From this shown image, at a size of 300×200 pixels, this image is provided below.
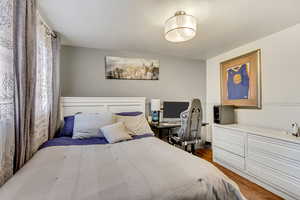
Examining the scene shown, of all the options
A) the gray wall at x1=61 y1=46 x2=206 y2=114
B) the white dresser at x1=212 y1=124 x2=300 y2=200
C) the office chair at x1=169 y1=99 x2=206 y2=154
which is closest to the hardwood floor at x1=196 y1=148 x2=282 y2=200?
the white dresser at x1=212 y1=124 x2=300 y2=200

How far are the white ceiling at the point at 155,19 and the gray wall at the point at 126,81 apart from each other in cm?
30

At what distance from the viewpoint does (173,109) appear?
10.8ft

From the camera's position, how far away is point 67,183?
95cm

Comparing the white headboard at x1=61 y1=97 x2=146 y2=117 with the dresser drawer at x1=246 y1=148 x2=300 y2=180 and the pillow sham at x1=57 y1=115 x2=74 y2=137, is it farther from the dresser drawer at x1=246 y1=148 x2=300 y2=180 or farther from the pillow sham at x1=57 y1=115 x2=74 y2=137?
the dresser drawer at x1=246 y1=148 x2=300 y2=180

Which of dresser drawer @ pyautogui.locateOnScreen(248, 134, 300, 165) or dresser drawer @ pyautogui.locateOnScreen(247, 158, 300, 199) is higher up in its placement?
dresser drawer @ pyautogui.locateOnScreen(248, 134, 300, 165)

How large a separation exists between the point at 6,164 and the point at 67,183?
575 millimetres

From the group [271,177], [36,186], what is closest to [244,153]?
[271,177]

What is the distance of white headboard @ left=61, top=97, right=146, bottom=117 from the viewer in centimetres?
268

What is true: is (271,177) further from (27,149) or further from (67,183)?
(27,149)

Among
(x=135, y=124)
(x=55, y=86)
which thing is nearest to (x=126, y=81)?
(x=135, y=124)

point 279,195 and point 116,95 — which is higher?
point 116,95

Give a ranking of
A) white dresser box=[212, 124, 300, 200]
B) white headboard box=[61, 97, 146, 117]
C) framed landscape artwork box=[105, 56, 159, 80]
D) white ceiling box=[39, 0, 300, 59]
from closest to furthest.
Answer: white ceiling box=[39, 0, 300, 59], white dresser box=[212, 124, 300, 200], white headboard box=[61, 97, 146, 117], framed landscape artwork box=[105, 56, 159, 80]

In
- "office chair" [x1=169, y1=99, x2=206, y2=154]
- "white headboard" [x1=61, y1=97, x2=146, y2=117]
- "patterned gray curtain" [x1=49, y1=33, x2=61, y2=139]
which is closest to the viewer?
"patterned gray curtain" [x1=49, y1=33, x2=61, y2=139]

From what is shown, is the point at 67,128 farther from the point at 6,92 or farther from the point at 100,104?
the point at 6,92
